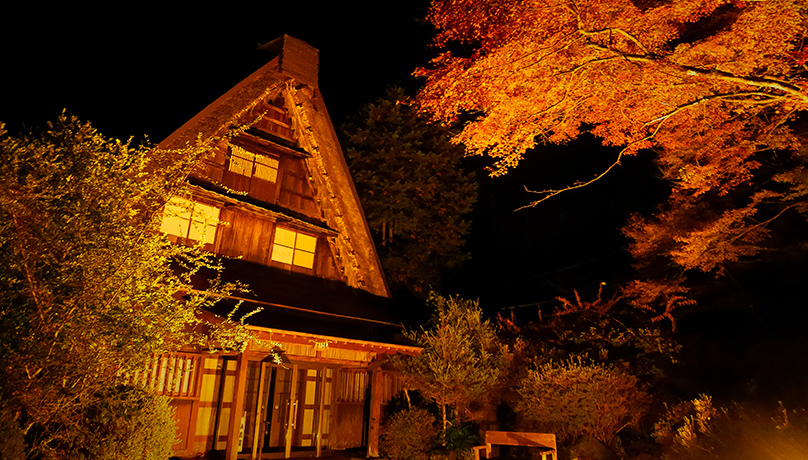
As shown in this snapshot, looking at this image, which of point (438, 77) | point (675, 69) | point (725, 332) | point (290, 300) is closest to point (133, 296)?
point (290, 300)

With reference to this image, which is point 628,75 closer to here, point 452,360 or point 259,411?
point 452,360

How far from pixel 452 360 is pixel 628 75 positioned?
21.9 ft

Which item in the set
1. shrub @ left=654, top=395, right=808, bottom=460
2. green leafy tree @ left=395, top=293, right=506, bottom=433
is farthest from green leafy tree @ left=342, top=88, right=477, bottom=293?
shrub @ left=654, top=395, right=808, bottom=460

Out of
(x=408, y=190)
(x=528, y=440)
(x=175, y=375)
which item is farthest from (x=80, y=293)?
(x=408, y=190)

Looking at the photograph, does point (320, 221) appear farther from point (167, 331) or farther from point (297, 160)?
point (167, 331)

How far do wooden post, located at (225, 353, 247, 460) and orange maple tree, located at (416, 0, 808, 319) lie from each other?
6.19m

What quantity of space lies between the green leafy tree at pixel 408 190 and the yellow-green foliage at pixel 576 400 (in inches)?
383

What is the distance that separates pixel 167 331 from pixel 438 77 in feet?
22.4

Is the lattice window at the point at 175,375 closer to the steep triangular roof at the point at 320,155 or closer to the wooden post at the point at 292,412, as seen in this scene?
the wooden post at the point at 292,412

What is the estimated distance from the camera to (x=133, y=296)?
18.9ft

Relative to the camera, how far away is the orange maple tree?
7.14 m

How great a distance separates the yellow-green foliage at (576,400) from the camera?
34.3ft

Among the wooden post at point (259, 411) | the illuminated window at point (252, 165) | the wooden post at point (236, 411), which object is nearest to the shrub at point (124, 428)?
the wooden post at point (236, 411)

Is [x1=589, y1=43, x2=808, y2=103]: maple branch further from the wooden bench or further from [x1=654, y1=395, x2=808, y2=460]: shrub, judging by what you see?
the wooden bench
